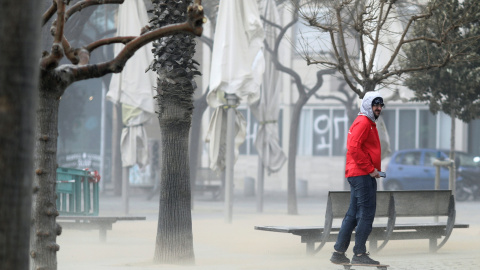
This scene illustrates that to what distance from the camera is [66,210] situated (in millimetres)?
15023

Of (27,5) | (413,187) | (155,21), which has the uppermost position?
(155,21)

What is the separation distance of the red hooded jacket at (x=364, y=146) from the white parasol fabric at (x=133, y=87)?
356 inches

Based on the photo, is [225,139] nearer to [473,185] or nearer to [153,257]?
[153,257]

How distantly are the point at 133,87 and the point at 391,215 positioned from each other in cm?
816

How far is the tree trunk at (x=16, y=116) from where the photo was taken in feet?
11.0

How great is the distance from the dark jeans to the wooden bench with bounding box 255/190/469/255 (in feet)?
3.52

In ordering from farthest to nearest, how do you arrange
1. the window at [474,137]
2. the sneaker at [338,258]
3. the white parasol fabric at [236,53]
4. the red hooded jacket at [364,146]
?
the window at [474,137] → the white parasol fabric at [236,53] → the sneaker at [338,258] → the red hooded jacket at [364,146]

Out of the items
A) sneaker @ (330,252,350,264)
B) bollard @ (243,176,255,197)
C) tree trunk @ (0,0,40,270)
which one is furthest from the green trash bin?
bollard @ (243,176,255,197)

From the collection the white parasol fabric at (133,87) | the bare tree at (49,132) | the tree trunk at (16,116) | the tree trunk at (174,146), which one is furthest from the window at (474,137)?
the tree trunk at (16,116)

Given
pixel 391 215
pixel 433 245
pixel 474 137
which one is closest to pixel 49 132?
pixel 391 215

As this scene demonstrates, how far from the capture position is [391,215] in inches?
465

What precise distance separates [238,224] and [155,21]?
6850 millimetres

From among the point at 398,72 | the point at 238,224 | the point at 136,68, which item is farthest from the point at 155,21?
the point at 136,68

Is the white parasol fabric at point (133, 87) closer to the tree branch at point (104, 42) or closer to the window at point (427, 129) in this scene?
the tree branch at point (104, 42)
